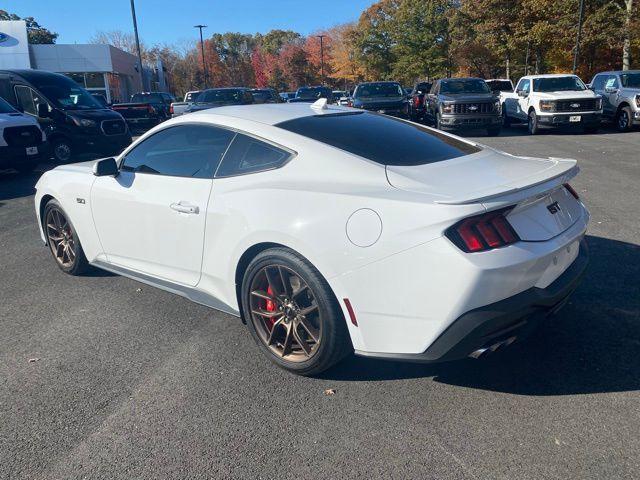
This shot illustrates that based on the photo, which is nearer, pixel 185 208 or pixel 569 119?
pixel 185 208

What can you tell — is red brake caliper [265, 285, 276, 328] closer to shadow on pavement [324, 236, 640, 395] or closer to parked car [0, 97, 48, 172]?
shadow on pavement [324, 236, 640, 395]

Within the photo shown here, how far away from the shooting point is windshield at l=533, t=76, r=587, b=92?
55.0ft

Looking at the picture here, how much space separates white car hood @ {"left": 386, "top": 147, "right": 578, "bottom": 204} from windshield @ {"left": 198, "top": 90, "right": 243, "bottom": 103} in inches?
596

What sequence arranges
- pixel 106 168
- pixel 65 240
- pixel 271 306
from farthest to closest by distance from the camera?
pixel 65 240 → pixel 106 168 → pixel 271 306

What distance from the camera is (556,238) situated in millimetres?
2857

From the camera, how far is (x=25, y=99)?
43.6 ft

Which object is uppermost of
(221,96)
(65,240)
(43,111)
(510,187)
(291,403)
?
(221,96)

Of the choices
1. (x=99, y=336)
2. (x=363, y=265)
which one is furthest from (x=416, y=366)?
(x=99, y=336)

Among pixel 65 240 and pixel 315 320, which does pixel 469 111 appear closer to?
pixel 65 240

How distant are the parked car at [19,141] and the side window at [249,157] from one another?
934cm

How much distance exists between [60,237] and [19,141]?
735 centimetres

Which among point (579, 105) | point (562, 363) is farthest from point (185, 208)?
point (579, 105)

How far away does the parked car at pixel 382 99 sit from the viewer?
709 inches

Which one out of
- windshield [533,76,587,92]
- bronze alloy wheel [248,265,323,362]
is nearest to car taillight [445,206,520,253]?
bronze alloy wheel [248,265,323,362]
